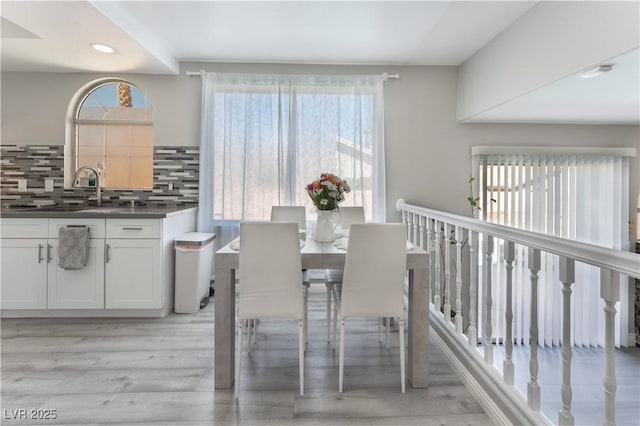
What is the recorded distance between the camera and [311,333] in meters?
2.66

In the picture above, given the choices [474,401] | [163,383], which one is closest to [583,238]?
[474,401]

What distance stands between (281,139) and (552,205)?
3075 mm

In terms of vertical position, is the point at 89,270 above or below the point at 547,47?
below

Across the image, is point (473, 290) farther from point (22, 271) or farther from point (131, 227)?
point (22, 271)

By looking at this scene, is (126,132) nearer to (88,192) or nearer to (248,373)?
(88,192)

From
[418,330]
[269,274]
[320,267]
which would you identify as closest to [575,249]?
[418,330]

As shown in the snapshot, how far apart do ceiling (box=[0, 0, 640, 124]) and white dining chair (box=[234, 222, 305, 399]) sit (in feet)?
5.86

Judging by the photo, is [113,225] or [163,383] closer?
[163,383]

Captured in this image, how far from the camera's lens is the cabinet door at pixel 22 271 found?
2842mm

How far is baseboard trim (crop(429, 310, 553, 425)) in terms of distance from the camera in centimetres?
148

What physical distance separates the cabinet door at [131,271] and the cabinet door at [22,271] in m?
0.54

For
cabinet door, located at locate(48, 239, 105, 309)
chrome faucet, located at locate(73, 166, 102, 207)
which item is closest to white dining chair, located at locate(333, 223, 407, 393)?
cabinet door, located at locate(48, 239, 105, 309)

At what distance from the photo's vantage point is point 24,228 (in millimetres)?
2855

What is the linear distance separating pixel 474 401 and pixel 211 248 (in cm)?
265
